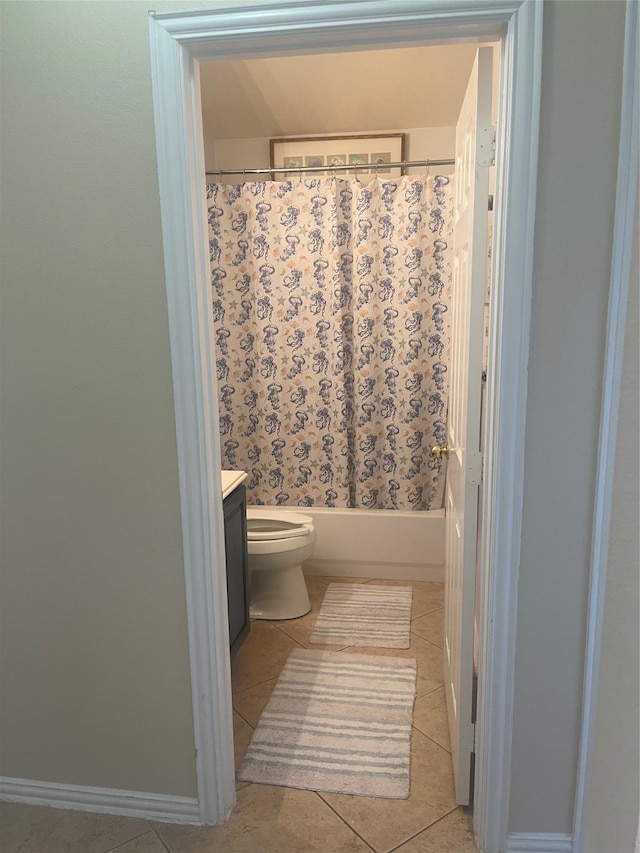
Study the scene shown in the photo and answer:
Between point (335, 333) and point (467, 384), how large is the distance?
166cm

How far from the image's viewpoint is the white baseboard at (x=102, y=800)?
184 cm

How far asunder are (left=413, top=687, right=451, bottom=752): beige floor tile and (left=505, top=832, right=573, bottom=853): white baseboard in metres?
0.45

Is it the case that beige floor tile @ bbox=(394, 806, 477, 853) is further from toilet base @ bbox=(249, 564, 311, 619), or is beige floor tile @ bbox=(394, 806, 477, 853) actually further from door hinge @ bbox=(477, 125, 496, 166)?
door hinge @ bbox=(477, 125, 496, 166)

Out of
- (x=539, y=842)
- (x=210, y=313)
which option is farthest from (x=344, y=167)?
(x=539, y=842)

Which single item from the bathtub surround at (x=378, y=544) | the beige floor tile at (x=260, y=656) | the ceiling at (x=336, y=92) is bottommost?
the beige floor tile at (x=260, y=656)

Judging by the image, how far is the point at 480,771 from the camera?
171 centimetres

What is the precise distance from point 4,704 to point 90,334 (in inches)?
44.7

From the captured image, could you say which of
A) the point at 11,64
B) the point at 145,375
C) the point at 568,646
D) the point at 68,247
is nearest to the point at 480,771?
the point at 568,646

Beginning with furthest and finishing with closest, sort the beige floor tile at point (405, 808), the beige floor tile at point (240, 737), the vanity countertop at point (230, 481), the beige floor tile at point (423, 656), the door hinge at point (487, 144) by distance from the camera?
the beige floor tile at point (423, 656), the vanity countertop at point (230, 481), the beige floor tile at point (240, 737), the beige floor tile at point (405, 808), the door hinge at point (487, 144)

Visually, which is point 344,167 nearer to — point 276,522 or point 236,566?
point 276,522

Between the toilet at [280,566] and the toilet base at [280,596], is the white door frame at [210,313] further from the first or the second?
the toilet base at [280,596]

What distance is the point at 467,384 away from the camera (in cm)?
174

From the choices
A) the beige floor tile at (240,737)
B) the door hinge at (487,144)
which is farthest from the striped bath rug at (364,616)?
the door hinge at (487,144)

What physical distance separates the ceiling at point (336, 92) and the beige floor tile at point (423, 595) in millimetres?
2374
